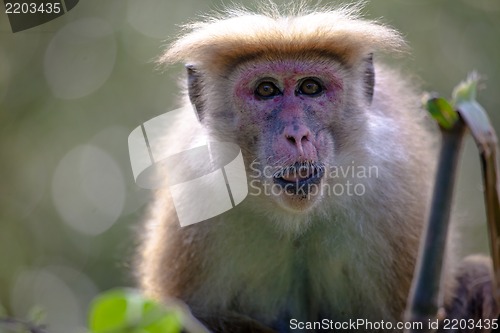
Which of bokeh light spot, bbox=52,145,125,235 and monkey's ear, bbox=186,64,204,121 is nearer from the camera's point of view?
monkey's ear, bbox=186,64,204,121

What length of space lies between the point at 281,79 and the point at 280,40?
28cm

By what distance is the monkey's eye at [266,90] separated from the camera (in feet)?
17.6

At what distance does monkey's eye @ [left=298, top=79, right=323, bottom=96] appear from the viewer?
537 centimetres

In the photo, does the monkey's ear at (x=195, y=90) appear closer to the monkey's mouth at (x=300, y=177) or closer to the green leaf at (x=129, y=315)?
the monkey's mouth at (x=300, y=177)

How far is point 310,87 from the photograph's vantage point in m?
5.40

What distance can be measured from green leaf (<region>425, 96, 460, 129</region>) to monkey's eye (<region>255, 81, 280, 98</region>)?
11.7 feet

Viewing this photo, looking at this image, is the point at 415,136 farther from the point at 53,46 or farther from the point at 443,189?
the point at 53,46

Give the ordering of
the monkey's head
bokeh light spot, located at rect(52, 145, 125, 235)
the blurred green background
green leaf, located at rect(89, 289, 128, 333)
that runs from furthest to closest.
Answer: bokeh light spot, located at rect(52, 145, 125, 235) < the blurred green background < the monkey's head < green leaf, located at rect(89, 289, 128, 333)

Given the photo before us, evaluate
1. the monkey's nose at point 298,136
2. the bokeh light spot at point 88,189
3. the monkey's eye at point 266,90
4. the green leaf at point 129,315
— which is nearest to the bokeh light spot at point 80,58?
the bokeh light spot at point 88,189

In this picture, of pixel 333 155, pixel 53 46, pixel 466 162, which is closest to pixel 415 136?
pixel 333 155

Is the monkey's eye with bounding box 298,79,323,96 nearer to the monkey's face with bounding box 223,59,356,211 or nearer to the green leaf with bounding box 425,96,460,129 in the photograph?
the monkey's face with bounding box 223,59,356,211

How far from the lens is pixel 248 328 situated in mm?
5363

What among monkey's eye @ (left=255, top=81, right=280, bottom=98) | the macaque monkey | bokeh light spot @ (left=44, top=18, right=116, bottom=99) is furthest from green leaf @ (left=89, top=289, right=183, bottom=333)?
bokeh light spot @ (left=44, top=18, right=116, bottom=99)

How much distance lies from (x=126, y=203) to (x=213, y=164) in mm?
4304
